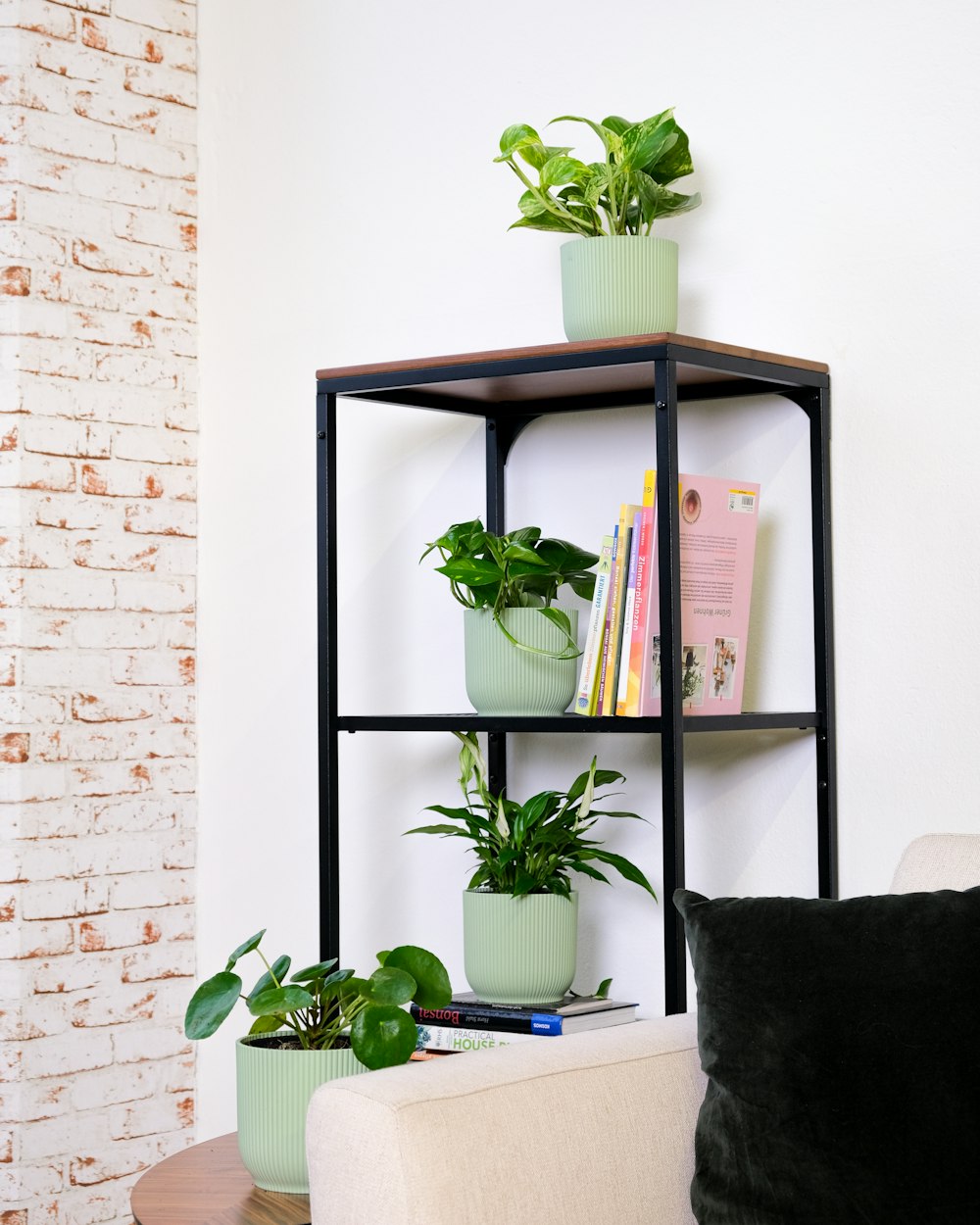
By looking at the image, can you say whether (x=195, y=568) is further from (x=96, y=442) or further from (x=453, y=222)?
(x=453, y=222)

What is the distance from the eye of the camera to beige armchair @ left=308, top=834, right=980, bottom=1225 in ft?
3.73

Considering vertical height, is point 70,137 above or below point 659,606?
above

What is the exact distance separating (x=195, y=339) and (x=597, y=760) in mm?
1089

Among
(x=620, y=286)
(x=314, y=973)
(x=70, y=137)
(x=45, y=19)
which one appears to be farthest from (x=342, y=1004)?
(x=45, y=19)

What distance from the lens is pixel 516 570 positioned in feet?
6.08

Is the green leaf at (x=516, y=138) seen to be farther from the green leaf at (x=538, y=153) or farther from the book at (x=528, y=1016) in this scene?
the book at (x=528, y=1016)

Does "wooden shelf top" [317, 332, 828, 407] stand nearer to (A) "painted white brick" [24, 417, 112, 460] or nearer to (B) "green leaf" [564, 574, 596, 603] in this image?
(B) "green leaf" [564, 574, 596, 603]

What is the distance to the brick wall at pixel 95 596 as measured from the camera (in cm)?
238

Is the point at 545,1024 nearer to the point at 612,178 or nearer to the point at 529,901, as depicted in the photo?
the point at 529,901

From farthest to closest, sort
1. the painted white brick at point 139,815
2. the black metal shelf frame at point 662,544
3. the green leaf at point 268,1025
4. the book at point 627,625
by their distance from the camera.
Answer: the painted white brick at point 139,815, the book at point 627,625, the black metal shelf frame at point 662,544, the green leaf at point 268,1025

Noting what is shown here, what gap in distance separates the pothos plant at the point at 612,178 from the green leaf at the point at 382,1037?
1004 millimetres

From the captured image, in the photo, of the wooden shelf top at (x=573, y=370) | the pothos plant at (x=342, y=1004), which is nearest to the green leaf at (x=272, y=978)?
the pothos plant at (x=342, y=1004)

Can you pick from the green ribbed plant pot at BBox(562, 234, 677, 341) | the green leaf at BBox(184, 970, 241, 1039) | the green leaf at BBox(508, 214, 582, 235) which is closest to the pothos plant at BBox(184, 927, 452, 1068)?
the green leaf at BBox(184, 970, 241, 1039)

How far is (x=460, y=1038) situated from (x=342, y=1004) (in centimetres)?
37
